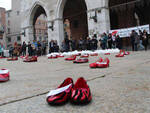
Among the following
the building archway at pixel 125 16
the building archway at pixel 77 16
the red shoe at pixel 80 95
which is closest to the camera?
the red shoe at pixel 80 95

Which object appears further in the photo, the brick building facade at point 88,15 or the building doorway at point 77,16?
the building doorway at point 77,16

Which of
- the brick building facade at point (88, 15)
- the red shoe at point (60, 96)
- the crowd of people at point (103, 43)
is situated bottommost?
the red shoe at point (60, 96)

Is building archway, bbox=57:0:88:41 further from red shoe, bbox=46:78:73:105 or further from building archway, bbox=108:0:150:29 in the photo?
red shoe, bbox=46:78:73:105

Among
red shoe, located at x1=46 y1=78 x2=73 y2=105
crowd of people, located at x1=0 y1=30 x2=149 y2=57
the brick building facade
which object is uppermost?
the brick building facade

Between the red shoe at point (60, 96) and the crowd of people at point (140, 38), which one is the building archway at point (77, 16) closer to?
→ the crowd of people at point (140, 38)

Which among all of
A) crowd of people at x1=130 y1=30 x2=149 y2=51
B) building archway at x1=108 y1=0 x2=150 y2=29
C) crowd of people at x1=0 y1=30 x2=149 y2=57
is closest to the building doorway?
building archway at x1=108 y1=0 x2=150 y2=29

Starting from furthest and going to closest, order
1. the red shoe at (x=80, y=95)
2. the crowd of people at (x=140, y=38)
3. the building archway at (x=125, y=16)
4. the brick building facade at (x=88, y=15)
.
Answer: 1. the building archway at (x=125, y=16)
2. the brick building facade at (x=88, y=15)
3. the crowd of people at (x=140, y=38)
4. the red shoe at (x=80, y=95)

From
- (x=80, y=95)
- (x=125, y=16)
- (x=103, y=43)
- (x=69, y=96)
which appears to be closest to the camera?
(x=80, y=95)

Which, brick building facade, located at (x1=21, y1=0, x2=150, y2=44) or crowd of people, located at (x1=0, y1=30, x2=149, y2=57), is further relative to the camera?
brick building facade, located at (x1=21, y1=0, x2=150, y2=44)

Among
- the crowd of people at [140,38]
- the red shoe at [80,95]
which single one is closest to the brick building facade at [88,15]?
the crowd of people at [140,38]

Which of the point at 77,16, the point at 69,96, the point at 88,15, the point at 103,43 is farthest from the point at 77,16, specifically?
the point at 69,96

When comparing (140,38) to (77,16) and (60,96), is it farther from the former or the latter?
(77,16)

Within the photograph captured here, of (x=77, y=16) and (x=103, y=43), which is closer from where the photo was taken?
(x=103, y=43)

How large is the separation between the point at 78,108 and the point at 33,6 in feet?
60.9
